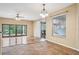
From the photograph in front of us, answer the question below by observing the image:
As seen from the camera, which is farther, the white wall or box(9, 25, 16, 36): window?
the white wall

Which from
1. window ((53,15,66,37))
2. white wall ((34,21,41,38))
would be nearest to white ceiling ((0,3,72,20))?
white wall ((34,21,41,38))

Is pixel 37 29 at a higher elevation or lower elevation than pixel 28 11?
lower

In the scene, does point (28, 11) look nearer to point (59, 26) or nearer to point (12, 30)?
point (12, 30)

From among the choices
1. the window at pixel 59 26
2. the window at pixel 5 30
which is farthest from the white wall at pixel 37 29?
the window at pixel 5 30

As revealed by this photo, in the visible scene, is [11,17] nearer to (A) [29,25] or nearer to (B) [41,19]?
(A) [29,25]

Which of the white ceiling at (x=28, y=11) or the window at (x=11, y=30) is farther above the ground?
the white ceiling at (x=28, y=11)

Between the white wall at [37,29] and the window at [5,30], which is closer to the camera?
the window at [5,30]

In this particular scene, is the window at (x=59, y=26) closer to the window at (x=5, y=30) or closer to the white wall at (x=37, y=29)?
the white wall at (x=37, y=29)

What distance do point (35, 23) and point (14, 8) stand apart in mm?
655

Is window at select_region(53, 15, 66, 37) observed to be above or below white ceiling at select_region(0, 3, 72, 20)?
below

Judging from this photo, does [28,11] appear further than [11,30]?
Yes

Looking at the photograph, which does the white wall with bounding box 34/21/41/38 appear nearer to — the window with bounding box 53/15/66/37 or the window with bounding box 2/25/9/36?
the window with bounding box 53/15/66/37

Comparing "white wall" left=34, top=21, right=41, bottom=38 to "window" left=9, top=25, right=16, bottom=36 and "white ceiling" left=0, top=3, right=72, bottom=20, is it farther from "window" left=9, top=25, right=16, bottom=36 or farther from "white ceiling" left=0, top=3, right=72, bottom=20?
"window" left=9, top=25, right=16, bottom=36

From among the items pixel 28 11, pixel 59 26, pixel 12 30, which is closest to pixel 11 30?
pixel 12 30
